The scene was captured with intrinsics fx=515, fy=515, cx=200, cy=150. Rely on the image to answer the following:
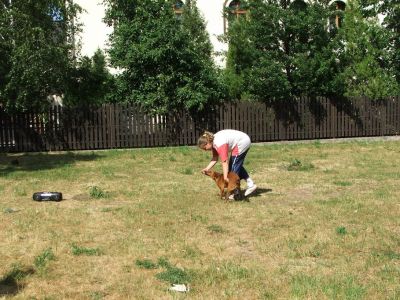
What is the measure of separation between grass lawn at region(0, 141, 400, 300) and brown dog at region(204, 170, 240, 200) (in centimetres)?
23

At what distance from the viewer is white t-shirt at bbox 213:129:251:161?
8734mm

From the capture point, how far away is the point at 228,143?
8.87 metres

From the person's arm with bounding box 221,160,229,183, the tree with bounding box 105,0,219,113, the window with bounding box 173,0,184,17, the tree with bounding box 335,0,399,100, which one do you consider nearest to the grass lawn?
the person's arm with bounding box 221,160,229,183

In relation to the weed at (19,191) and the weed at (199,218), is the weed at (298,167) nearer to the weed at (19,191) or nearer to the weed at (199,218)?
the weed at (199,218)

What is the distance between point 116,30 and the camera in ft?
64.0

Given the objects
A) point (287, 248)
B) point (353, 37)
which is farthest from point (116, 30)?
point (287, 248)

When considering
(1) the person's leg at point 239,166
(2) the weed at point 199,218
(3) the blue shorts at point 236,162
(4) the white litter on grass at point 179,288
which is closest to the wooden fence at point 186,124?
(1) the person's leg at point 239,166

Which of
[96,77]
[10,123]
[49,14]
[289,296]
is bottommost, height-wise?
[289,296]

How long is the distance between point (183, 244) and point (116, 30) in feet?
47.7

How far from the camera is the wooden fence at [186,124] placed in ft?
60.2

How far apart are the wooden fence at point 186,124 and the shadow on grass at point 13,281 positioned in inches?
518

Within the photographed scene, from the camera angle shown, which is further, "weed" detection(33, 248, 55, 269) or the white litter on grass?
"weed" detection(33, 248, 55, 269)

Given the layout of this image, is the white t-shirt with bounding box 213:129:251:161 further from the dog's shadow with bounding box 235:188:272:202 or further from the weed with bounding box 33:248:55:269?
the weed with bounding box 33:248:55:269

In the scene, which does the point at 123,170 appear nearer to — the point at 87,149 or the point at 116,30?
the point at 87,149
